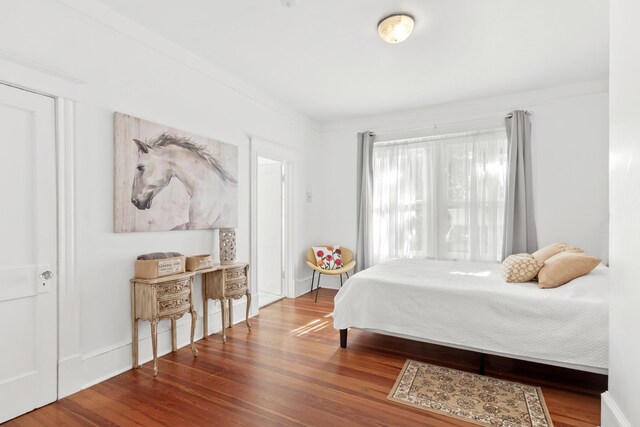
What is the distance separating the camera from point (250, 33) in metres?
2.89

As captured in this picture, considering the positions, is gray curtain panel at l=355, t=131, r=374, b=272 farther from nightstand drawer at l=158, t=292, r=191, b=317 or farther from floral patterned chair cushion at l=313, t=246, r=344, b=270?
nightstand drawer at l=158, t=292, r=191, b=317

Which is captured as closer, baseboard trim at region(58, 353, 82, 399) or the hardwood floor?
the hardwood floor

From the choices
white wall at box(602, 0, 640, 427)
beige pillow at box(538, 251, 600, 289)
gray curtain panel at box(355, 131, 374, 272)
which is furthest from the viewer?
gray curtain panel at box(355, 131, 374, 272)

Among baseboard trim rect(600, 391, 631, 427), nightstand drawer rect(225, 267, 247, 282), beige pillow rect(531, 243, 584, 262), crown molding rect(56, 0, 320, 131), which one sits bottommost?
baseboard trim rect(600, 391, 631, 427)

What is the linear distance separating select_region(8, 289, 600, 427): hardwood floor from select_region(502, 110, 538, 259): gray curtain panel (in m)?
1.95

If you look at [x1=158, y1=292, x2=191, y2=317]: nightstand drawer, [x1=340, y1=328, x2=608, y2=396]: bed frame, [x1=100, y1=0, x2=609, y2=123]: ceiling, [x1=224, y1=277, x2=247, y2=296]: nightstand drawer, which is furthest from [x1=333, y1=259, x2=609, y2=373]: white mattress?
[x1=100, y1=0, x2=609, y2=123]: ceiling

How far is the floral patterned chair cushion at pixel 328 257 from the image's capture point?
16.6 ft

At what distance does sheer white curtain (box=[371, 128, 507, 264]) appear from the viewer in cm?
442

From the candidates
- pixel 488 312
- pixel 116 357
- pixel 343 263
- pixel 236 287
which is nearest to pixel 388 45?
pixel 488 312

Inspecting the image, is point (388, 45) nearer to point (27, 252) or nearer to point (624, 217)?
point (624, 217)

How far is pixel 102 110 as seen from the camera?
2.54m

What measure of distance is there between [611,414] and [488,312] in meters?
0.89

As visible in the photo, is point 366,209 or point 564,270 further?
point 366,209

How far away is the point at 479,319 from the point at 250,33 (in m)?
3.04
